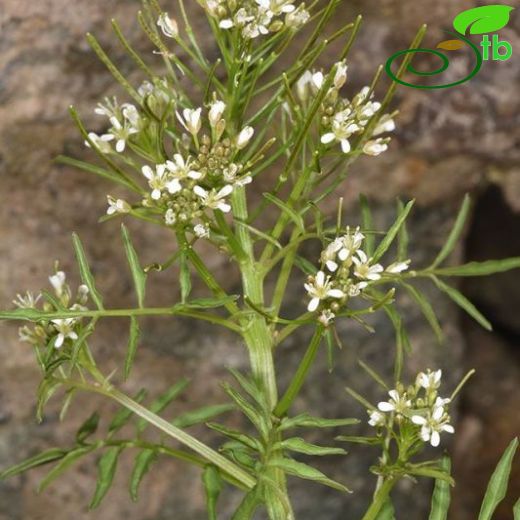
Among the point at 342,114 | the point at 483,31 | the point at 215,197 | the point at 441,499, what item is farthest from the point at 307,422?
the point at 483,31

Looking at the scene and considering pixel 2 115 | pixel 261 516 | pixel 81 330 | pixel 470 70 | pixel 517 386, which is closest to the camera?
pixel 81 330

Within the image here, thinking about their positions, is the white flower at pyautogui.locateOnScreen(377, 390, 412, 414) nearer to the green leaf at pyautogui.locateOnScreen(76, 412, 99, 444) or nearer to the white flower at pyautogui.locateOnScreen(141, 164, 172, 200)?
the white flower at pyautogui.locateOnScreen(141, 164, 172, 200)

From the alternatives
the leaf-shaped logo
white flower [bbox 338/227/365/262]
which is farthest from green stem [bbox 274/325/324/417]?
the leaf-shaped logo

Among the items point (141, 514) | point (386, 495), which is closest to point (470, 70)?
point (386, 495)

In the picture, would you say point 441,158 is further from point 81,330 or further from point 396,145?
point 81,330

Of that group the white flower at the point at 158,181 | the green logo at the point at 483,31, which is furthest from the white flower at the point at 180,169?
the green logo at the point at 483,31

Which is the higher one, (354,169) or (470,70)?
(470,70)

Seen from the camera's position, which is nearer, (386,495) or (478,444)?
(386,495)

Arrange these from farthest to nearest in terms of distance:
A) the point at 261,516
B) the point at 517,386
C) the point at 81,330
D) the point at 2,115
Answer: the point at 517,386 < the point at 261,516 < the point at 2,115 < the point at 81,330
